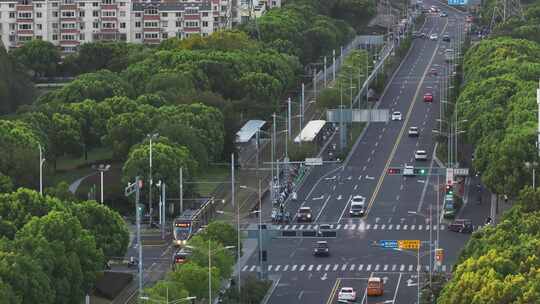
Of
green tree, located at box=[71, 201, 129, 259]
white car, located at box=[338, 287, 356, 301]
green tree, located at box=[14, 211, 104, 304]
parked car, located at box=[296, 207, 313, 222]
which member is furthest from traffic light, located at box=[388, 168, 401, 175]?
green tree, located at box=[14, 211, 104, 304]

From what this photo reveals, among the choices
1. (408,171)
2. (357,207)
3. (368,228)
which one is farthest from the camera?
(408,171)

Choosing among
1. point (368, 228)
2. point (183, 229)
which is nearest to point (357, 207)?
point (368, 228)

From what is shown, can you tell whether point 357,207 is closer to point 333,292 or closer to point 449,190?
point 449,190

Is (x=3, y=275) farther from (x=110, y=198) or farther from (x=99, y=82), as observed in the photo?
(x=99, y=82)

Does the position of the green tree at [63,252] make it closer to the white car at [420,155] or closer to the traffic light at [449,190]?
the traffic light at [449,190]

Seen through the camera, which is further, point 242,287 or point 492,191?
point 492,191

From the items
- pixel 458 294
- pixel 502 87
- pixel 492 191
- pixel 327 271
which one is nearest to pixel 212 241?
pixel 327 271
